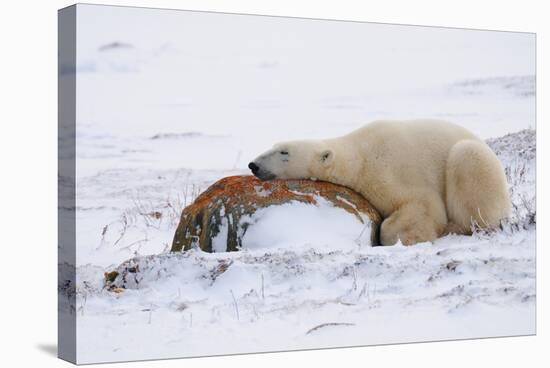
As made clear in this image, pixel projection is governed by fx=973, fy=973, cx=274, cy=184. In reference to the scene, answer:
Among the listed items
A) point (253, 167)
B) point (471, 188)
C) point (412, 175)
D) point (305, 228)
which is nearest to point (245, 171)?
point (253, 167)

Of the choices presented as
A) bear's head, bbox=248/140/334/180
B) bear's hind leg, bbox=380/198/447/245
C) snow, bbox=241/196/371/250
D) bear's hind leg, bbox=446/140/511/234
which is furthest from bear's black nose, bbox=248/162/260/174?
bear's hind leg, bbox=446/140/511/234

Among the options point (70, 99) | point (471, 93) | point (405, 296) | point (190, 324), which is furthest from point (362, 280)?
point (70, 99)

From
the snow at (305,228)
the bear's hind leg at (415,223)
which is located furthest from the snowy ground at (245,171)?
the bear's hind leg at (415,223)

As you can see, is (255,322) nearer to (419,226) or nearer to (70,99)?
(419,226)

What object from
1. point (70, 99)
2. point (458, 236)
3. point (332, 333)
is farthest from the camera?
point (458, 236)

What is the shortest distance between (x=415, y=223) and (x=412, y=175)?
1.48 feet

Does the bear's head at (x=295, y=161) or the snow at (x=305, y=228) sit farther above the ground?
the bear's head at (x=295, y=161)

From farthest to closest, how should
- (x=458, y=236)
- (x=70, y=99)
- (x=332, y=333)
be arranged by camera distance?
(x=458, y=236) < (x=332, y=333) < (x=70, y=99)

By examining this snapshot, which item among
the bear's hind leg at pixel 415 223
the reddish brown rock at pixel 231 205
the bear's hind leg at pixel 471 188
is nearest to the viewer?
the reddish brown rock at pixel 231 205

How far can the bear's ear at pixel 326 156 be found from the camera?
872 cm

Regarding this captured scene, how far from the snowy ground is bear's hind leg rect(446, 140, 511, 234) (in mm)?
175

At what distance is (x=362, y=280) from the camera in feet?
27.5

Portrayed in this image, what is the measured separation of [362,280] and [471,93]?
2.20 m

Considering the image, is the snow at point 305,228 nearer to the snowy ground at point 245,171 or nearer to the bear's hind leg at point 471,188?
the snowy ground at point 245,171
